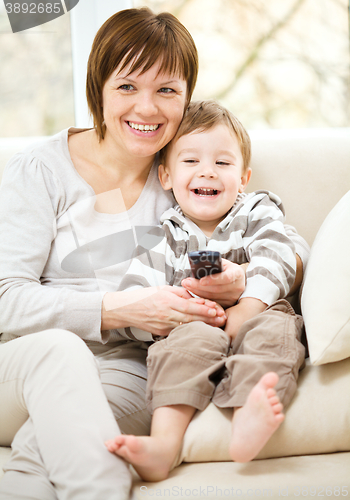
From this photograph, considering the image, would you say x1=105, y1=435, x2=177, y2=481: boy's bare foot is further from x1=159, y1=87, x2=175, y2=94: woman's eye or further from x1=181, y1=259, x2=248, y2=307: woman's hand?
x1=159, y1=87, x2=175, y2=94: woman's eye

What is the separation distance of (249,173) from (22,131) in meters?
1.15

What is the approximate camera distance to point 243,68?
211 centimetres

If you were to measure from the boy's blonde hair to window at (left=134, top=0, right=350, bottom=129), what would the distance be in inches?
30.9

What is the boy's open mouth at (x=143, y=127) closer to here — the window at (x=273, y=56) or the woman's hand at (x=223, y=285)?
the woman's hand at (x=223, y=285)

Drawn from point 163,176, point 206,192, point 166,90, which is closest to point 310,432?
point 206,192

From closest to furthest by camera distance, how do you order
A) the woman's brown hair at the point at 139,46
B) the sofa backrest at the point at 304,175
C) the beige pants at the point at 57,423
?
1. the beige pants at the point at 57,423
2. the woman's brown hair at the point at 139,46
3. the sofa backrest at the point at 304,175

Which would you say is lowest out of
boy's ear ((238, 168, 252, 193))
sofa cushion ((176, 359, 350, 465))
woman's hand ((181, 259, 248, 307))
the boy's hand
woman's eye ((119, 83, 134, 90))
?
sofa cushion ((176, 359, 350, 465))

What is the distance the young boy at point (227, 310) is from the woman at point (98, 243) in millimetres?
67

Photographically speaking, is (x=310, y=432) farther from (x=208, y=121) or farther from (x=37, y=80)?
(x=37, y=80)

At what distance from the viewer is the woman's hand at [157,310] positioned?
3.61ft

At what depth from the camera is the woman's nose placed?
4.16 ft

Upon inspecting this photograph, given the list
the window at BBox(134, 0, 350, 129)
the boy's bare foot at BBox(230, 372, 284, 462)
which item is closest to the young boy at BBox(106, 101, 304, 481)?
the boy's bare foot at BBox(230, 372, 284, 462)

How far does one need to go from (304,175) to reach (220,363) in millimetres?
854

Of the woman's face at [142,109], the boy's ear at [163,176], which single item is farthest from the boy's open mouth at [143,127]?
the boy's ear at [163,176]
